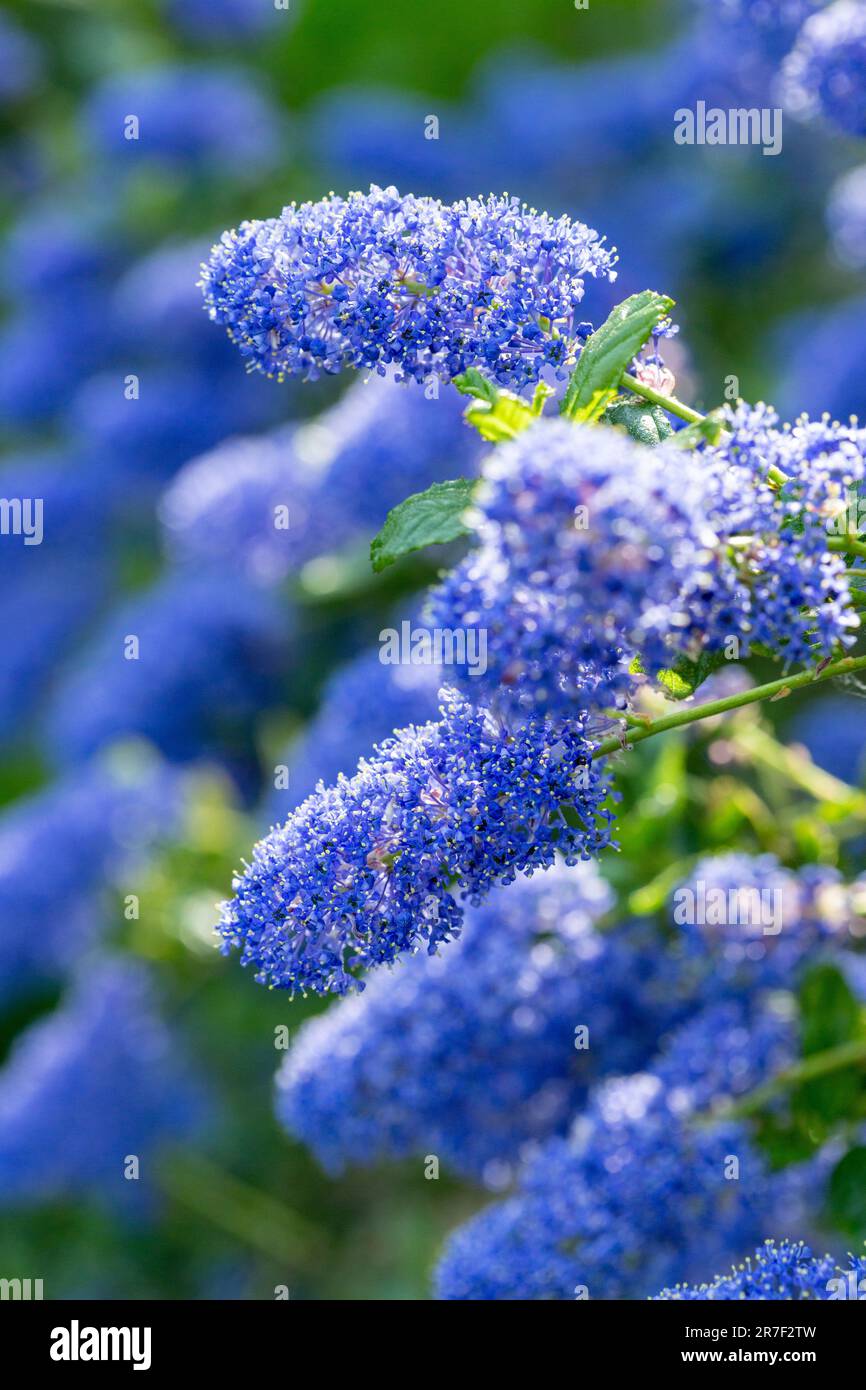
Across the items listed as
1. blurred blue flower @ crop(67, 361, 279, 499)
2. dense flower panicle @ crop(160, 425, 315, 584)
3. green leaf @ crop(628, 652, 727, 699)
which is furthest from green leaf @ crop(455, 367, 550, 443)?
blurred blue flower @ crop(67, 361, 279, 499)

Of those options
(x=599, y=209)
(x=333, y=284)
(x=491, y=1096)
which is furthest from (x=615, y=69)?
(x=333, y=284)

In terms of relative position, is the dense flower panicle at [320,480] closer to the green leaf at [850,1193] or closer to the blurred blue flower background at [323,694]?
the blurred blue flower background at [323,694]

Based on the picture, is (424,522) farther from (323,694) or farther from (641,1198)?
(323,694)

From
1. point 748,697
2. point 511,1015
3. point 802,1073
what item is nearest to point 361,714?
point 511,1015

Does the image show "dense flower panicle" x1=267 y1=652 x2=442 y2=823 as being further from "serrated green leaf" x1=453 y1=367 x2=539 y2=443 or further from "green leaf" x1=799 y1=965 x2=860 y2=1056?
"serrated green leaf" x1=453 y1=367 x2=539 y2=443

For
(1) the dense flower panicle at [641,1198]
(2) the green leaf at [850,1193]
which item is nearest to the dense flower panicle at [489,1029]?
(1) the dense flower panicle at [641,1198]

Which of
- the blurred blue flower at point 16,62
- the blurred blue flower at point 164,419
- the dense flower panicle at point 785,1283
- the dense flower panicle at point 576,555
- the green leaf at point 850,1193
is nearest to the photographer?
the dense flower panicle at point 576,555
